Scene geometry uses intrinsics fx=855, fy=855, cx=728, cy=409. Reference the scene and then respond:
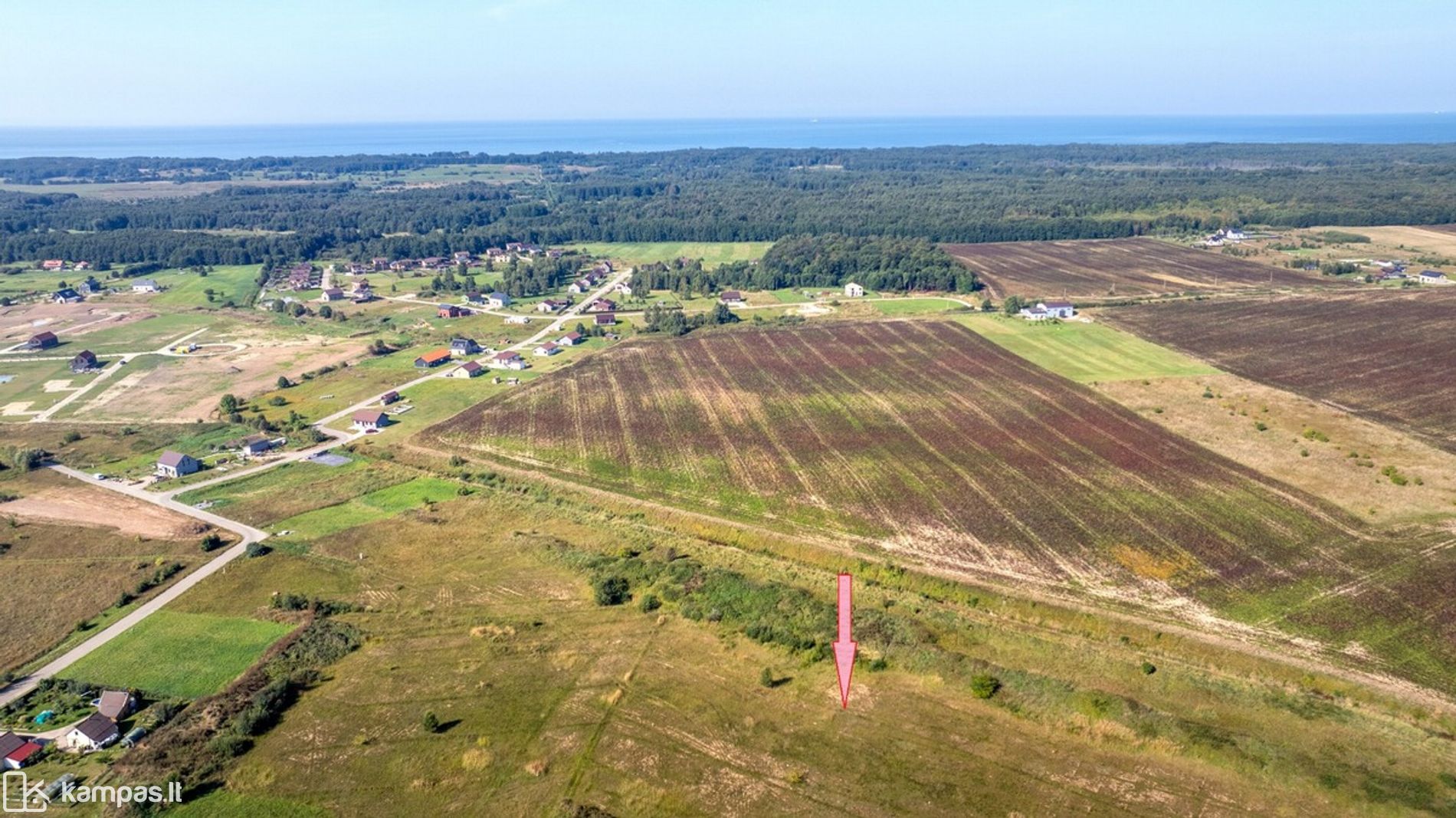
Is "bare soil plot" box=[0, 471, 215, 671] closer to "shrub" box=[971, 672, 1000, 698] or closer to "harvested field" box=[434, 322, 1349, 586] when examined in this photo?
"harvested field" box=[434, 322, 1349, 586]

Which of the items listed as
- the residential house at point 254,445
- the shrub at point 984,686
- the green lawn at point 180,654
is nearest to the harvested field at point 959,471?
the shrub at point 984,686

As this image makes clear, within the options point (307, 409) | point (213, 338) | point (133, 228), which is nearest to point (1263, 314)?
point (307, 409)

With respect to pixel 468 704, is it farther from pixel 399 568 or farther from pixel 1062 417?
pixel 1062 417

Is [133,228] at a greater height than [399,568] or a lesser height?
greater

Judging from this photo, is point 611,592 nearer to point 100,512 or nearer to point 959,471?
point 959,471

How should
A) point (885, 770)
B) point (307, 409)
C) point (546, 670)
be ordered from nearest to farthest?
point (885, 770) < point (546, 670) < point (307, 409)

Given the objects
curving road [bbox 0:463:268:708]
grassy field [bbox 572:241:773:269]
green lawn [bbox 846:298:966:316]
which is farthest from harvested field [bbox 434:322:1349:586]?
grassy field [bbox 572:241:773:269]

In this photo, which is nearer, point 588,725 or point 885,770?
point 885,770
